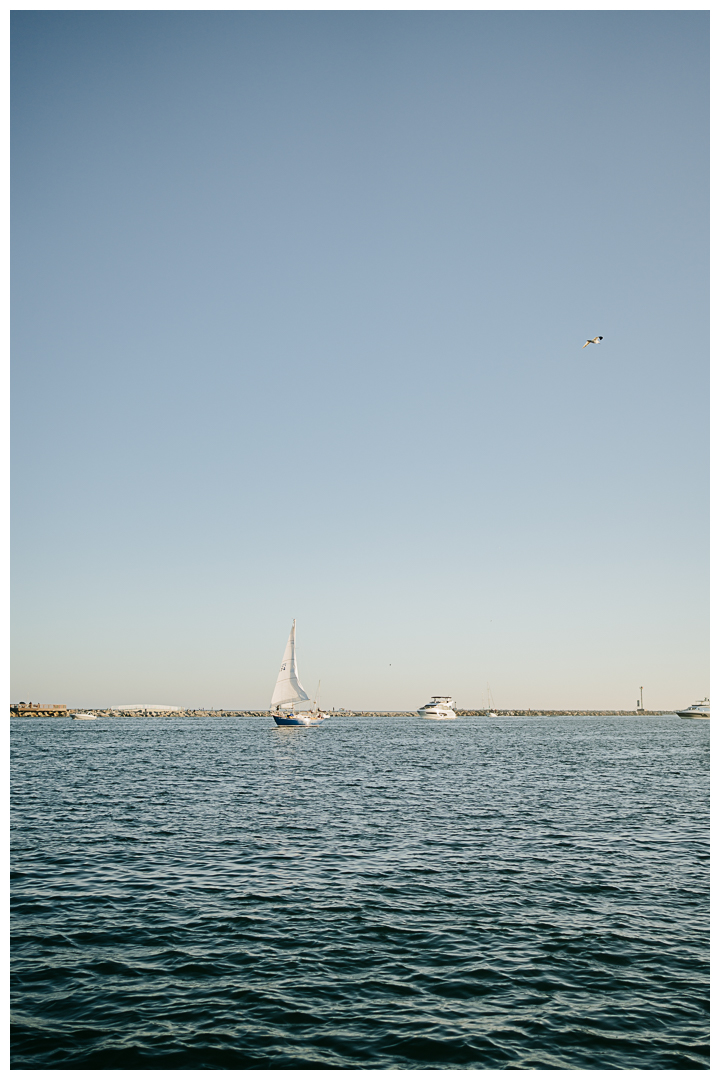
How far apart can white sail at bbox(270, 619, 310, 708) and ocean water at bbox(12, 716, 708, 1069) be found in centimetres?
8475

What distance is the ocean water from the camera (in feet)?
36.9

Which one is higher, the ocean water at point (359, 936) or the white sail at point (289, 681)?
the ocean water at point (359, 936)

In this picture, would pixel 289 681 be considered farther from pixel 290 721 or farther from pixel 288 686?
pixel 290 721

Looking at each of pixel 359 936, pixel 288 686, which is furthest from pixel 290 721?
pixel 359 936

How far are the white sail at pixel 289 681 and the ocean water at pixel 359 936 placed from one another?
84.7 m

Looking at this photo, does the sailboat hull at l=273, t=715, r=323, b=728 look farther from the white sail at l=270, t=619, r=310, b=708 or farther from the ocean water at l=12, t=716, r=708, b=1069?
the ocean water at l=12, t=716, r=708, b=1069

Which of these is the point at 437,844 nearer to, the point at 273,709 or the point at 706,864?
the point at 706,864

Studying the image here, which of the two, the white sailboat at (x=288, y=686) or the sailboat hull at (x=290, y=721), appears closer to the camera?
the white sailboat at (x=288, y=686)

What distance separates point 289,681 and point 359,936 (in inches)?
4231

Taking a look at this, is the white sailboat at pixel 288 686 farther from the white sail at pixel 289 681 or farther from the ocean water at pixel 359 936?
the ocean water at pixel 359 936

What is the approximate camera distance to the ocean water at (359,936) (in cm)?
1123

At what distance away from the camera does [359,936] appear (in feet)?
52.7

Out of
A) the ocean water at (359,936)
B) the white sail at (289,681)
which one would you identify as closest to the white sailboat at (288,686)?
the white sail at (289,681)

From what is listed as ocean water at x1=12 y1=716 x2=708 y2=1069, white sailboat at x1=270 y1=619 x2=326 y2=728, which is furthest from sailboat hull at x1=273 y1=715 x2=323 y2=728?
ocean water at x1=12 y1=716 x2=708 y2=1069
